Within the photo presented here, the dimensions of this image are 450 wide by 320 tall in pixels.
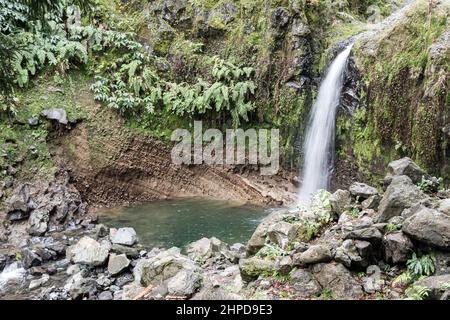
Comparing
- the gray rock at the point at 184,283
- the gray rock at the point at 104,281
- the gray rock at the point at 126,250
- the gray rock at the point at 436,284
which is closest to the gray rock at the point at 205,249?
the gray rock at the point at 126,250

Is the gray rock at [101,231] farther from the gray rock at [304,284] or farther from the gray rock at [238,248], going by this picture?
the gray rock at [304,284]

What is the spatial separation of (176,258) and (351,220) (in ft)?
8.77

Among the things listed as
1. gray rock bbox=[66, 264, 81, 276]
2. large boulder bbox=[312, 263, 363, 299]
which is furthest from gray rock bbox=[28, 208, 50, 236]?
large boulder bbox=[312, 263, 363, 299]

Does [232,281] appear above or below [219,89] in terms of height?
below

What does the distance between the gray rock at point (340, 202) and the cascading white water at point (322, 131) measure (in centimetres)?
458

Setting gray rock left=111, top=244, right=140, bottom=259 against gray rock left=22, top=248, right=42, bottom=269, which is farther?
gray rock left=111, top=244, right=140, bottom=259

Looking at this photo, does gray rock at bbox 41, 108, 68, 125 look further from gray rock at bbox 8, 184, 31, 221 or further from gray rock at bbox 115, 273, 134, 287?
gray rock at bbox 115, 273, 134, 287

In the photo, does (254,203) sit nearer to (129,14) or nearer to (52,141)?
(52,141)

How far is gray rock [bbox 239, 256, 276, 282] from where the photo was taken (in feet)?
17.1

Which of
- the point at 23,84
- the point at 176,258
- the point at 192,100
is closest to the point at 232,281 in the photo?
the point at 176,258

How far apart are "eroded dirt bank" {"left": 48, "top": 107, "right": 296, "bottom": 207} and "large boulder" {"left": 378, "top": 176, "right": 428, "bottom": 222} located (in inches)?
242

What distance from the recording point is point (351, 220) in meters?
5.55

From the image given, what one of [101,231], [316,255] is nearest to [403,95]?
[316,255]

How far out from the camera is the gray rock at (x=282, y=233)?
18.9ft
